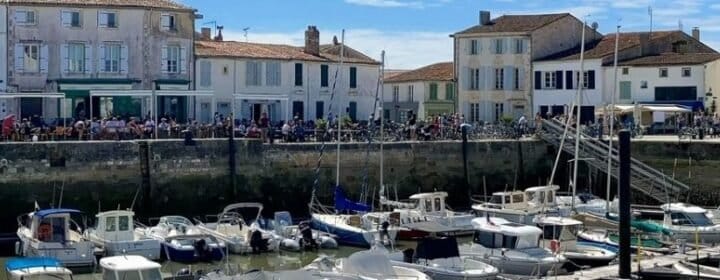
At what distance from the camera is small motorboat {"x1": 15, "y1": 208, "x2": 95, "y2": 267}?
103ft

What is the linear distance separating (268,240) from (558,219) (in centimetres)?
802

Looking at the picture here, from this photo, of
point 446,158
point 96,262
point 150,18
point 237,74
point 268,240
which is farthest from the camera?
point 237,74

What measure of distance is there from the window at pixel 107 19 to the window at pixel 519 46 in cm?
2115

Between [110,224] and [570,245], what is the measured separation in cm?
1205

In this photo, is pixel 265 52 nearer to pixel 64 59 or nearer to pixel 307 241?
pixel 64 59

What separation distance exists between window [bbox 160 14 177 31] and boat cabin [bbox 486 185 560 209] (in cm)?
1829

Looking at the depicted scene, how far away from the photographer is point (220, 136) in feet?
145

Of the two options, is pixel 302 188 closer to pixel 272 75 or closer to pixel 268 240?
pixel 268 240

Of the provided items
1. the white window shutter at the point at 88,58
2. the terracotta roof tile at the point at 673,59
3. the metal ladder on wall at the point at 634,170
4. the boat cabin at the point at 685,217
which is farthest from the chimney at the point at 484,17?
the boat cabin at the point at 685,217

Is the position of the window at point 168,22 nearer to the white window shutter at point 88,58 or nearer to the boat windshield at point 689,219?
the white window shutter at point 88,58

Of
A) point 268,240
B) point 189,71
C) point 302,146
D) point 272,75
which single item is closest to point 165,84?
point 189,71

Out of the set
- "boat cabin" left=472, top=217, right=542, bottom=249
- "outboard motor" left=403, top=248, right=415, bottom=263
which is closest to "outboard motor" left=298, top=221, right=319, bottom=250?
"boat cabin" left=472, top=217, right=542, bottom=249

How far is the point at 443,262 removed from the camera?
28297mm

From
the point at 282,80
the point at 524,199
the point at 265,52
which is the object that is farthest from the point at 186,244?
the point at 265,52
